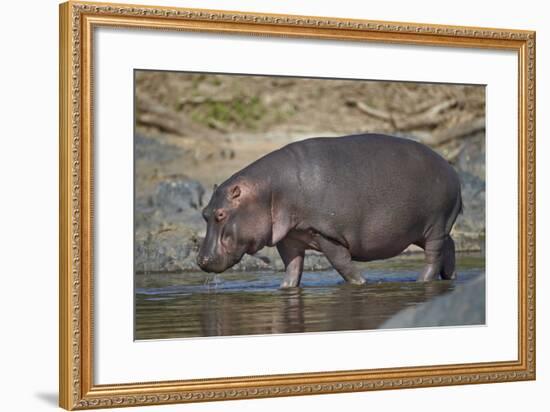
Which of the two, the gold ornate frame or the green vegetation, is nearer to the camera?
the gold ornate frame

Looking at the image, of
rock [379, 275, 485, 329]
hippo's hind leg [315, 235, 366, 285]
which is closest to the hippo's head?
hippo's hind leg [315, 235, 366, 285]

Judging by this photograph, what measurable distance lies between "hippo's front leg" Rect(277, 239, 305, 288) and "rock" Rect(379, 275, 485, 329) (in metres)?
0.71

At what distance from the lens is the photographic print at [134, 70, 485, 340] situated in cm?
852

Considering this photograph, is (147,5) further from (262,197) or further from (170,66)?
(262,197)

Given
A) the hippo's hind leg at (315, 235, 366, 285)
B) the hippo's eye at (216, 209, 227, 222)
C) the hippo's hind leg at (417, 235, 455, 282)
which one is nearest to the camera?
the hippo's eye at (216, 209, 227, 222)

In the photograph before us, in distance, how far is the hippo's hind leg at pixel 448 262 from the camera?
30.8 ft

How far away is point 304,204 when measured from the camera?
9.18 m

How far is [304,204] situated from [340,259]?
0.46 meters

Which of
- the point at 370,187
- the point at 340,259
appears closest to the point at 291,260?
the point at 340,259

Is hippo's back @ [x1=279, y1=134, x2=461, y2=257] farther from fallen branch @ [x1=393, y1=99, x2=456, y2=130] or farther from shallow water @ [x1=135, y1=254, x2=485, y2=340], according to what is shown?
shallow water @ [x1=135, y1=254, x2=485, y2=340]

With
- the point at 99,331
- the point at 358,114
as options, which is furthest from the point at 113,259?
the point at 358,114

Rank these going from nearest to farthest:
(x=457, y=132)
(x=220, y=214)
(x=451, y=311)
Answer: (x=220, y=214) < (x=451, y=311) < (x=457, y=132)

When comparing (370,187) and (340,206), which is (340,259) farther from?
(370,187)

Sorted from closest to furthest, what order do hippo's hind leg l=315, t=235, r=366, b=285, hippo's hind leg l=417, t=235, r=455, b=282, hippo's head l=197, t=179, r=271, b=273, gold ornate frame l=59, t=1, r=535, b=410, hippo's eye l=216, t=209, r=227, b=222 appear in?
gold ornate frame l=59, t=1, r=535, b=410 → hippo's head l=197, t=179, r=271, b=273 → hippo's eye l=216, t=209, r=227, b=222 → hippo's hind leg l=315, t=235, r=366, b=285 → hippo's hind leg l=417, t=235, r=455, b=282
